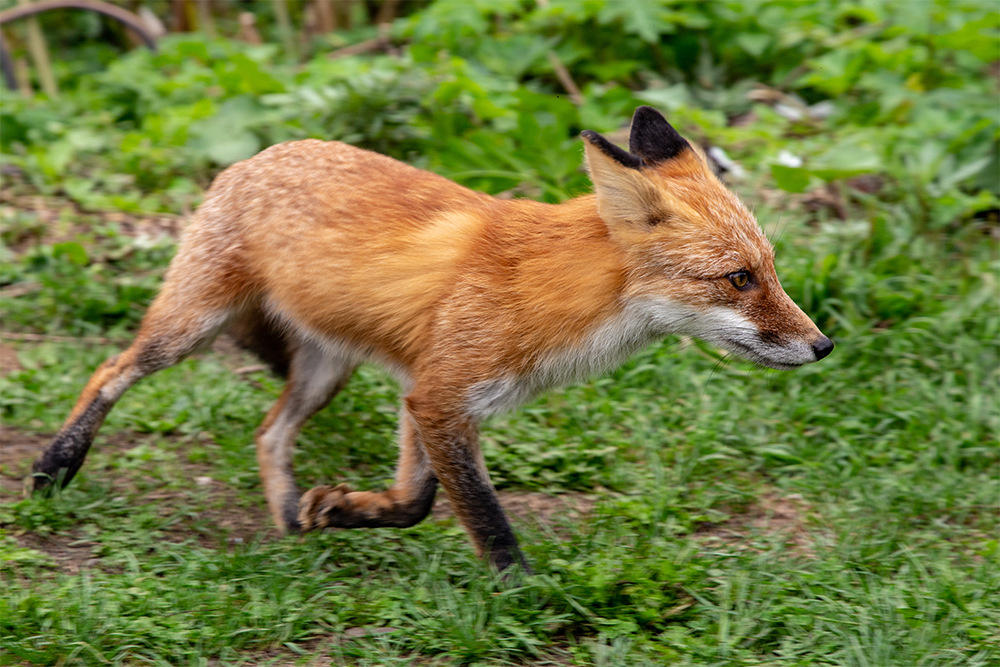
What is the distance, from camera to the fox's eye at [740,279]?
153 inches

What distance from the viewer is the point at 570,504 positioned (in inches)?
190

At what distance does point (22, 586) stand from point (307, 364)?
1612 mm

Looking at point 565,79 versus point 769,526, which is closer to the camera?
point 769,526

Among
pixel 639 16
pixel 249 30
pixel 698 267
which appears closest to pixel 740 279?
pixel 698 267

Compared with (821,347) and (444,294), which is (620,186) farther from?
(821,347)

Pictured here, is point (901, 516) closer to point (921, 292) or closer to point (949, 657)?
point (949, 657)

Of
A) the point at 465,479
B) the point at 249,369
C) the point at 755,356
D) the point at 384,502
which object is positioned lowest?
the point at 249,369

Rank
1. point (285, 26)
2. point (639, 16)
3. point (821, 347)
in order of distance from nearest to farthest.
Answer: point (821, 347) → point (639, 16) → point (285, 26)

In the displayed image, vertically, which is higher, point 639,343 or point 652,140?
point 652,140

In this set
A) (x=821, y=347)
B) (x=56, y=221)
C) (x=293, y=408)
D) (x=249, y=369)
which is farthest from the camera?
(x=56, y=221)

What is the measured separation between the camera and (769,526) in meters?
4.68

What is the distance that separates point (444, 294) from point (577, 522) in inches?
48.8

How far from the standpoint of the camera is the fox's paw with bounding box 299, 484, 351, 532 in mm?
4172

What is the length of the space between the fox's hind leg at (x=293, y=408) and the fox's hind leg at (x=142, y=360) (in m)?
0.47
